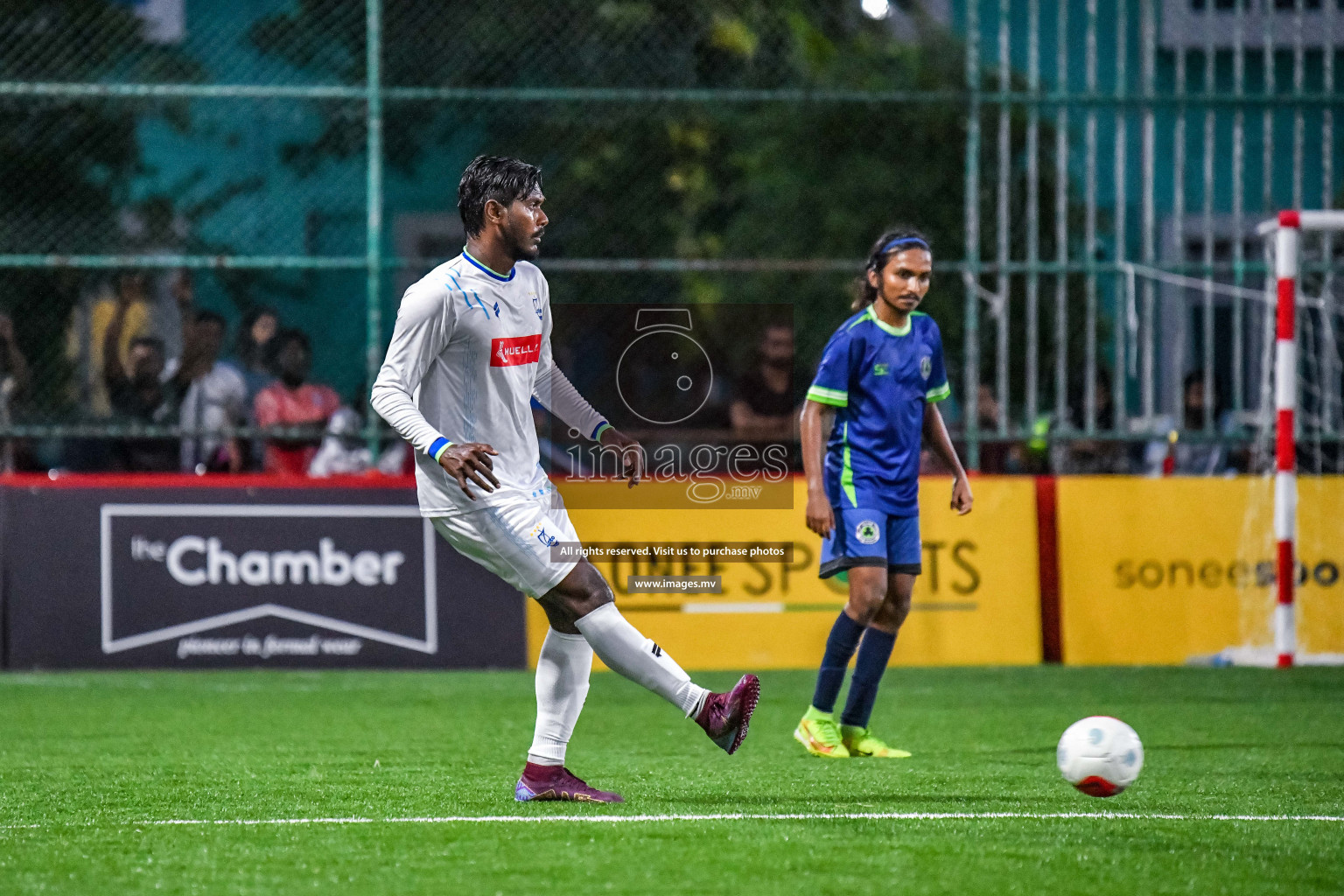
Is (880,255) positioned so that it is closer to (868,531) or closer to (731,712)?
(868,531)

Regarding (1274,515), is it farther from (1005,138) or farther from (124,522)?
(124,522)

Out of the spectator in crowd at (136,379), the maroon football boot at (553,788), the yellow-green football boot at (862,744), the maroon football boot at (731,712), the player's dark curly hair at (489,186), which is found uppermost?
the player's dark curly hair at (489,186)

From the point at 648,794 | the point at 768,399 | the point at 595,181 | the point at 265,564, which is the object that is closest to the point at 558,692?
the point at 648,794

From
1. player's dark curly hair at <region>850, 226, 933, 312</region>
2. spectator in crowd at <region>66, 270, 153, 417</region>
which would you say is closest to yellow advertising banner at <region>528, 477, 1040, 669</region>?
spectator in crowd at <region>66, 270, 153, 417</region>

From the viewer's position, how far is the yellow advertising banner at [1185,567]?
10.8m

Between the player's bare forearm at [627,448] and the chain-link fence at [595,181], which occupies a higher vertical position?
the chain-link fence at [595,181]

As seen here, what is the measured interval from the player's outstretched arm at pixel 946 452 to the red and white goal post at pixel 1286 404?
328 cm

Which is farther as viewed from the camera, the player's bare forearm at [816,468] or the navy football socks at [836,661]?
the navy football socks at [836,661]

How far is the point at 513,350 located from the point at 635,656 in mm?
1009

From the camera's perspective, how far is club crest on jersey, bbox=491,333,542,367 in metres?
5.41

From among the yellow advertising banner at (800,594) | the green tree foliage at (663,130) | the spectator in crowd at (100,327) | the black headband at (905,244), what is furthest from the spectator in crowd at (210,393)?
the black headband at (905,244)

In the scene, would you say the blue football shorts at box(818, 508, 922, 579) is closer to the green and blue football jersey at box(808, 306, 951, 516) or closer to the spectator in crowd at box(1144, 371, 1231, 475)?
the green and blue football jersey at box(808, 306, 951, 516)

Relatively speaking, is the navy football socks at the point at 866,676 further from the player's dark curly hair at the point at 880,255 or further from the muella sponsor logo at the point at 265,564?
the muella sponsor logo at the point at 265,564

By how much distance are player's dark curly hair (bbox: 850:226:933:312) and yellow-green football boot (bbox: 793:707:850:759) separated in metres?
1.67
